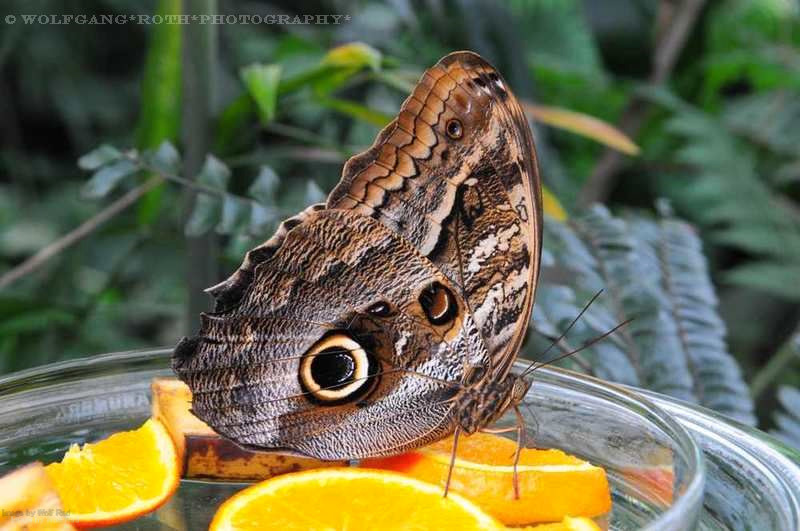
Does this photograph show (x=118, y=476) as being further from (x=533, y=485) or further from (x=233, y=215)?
(x=233, y=215)

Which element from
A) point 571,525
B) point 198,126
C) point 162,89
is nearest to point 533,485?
point 571,525

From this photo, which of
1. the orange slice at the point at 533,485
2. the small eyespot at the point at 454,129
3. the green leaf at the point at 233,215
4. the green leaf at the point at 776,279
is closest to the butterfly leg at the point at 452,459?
the orange slice at the point at 533,485

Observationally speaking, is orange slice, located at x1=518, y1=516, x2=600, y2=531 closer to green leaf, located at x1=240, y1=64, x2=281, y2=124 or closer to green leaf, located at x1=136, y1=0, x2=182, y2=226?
green leaf, located at x1=240, y1=64, x2=281, y2=124

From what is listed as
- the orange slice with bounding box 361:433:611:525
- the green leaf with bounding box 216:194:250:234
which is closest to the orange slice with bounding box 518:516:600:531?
the orange slice with bounding box 361:433:611:525

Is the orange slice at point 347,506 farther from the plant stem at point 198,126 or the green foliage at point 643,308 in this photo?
the plant stem at point 198,126

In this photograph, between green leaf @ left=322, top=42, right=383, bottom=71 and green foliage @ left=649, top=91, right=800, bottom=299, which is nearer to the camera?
green leaf @ left=322, top=42, right=383, bottom=71

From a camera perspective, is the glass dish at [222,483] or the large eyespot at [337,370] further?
the large eyespot at [337,370]
